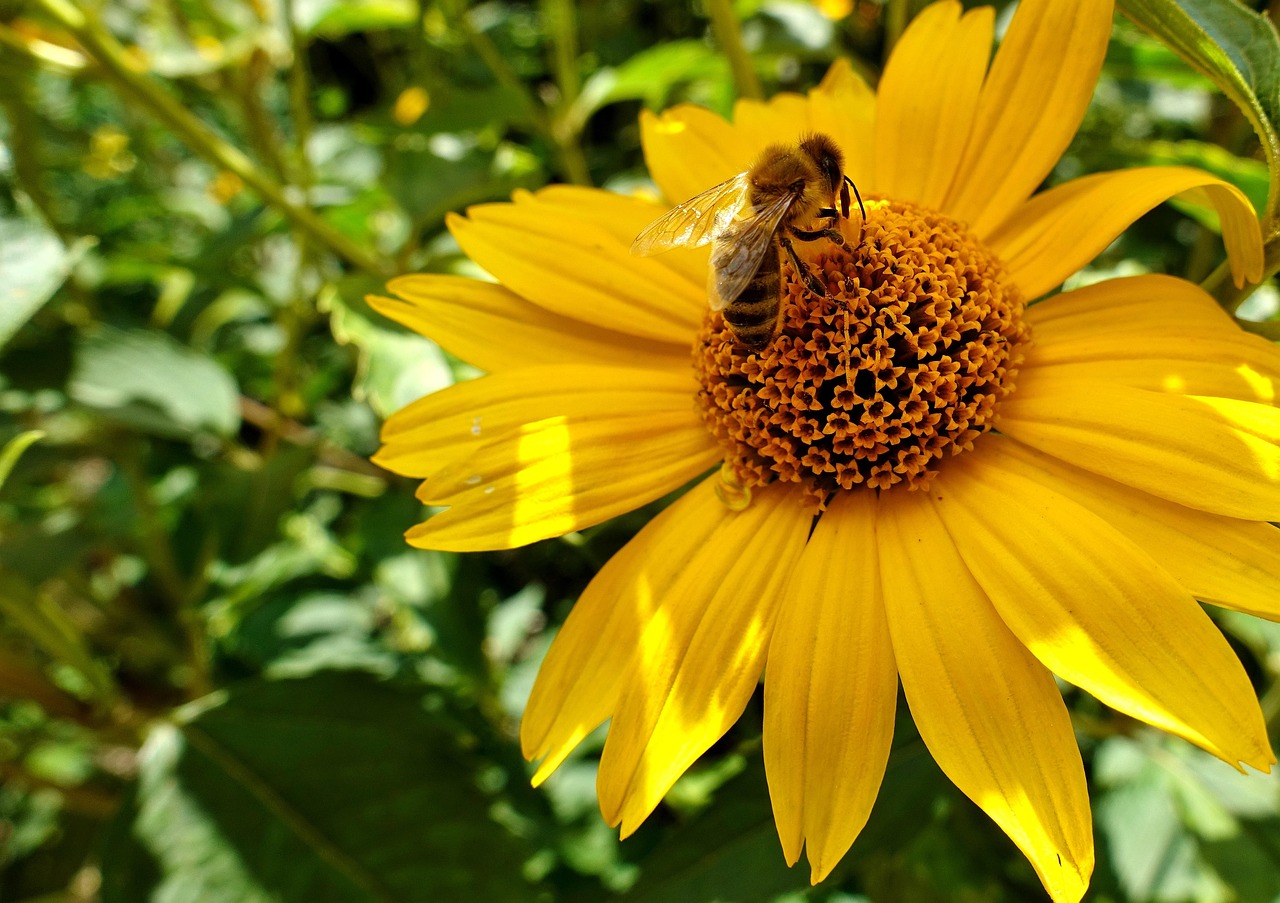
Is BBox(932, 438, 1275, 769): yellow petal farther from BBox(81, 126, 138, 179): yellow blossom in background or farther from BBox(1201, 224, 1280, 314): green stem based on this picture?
BBox(81, 126, 138, 179): yellow blossom in background

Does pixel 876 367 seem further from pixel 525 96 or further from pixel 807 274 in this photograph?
pixel 525 96

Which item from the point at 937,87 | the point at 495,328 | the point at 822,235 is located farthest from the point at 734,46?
the point at 495,328

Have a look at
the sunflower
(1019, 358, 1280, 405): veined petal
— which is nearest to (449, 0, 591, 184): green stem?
the sunflower

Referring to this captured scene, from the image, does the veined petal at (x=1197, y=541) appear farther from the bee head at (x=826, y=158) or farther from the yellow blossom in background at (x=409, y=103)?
the yellow blossom in background at (x=409, y=103)

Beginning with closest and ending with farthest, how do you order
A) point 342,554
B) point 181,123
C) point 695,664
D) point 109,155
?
point 695,664 → point 181,123 → point 342,554 → point 109,155

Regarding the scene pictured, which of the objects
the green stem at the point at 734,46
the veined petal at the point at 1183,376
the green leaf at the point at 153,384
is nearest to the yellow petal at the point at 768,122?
the green stem at the point at 734,46

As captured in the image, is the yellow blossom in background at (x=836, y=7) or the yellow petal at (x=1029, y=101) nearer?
the yellow petal at (x=1029, y=101)
